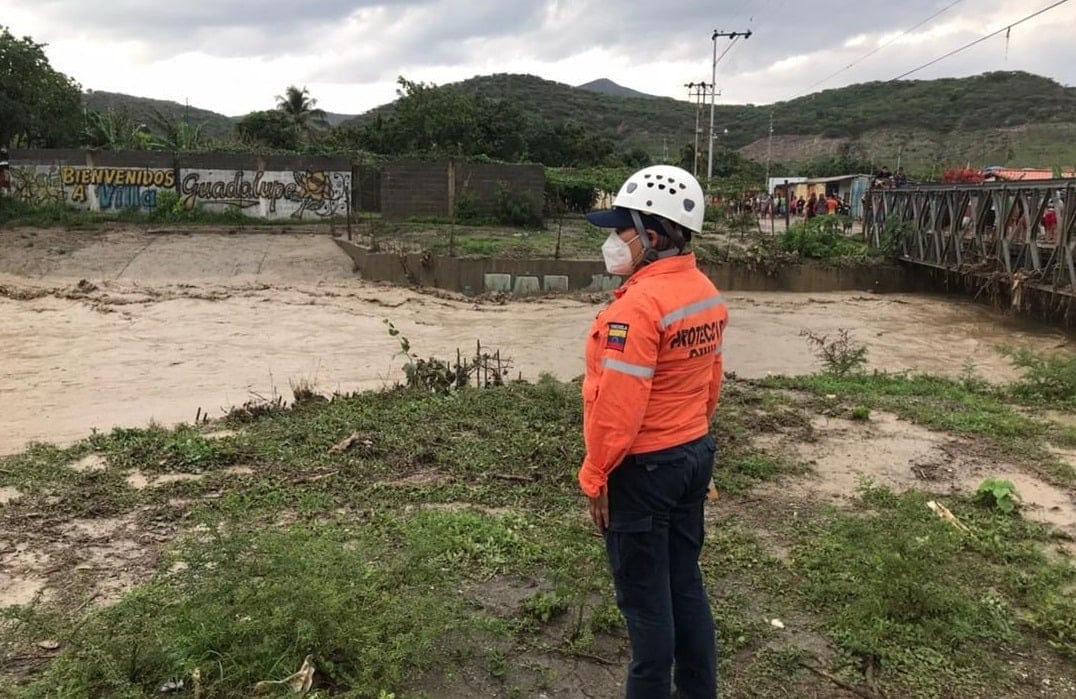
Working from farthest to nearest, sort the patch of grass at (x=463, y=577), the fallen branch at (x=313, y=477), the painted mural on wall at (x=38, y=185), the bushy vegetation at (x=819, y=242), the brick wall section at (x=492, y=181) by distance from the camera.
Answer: the brick wall section at (x=492, y=181)
the painted mural on wall at (x=38, y=185)
the bushy vegetation at (x=819, y=242)
the fallen branch at (x=313, y=477)
the patch of grass at (x=463, y=577)

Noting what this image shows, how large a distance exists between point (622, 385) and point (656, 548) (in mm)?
576

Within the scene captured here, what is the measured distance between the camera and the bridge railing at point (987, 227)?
49.1ft

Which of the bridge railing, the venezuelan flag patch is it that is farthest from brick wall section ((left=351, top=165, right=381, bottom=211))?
the venezuelan flag patch

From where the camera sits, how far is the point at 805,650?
11.6 feet

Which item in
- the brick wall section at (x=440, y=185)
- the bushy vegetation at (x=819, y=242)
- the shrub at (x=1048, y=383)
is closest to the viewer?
the shrub at (x=1048, y=383)

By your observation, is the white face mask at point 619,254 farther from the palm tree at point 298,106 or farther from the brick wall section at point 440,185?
the palm tree at point 298,106

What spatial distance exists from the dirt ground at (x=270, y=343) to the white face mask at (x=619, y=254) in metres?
2.91

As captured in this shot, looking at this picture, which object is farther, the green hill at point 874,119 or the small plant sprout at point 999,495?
the green hill at point 874,119

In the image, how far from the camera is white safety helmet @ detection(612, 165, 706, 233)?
2.72 metres

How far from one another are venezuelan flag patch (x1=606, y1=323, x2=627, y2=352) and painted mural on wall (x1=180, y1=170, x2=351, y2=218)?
30362 mm

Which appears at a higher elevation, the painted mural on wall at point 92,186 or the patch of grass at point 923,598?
the painted mural on wall at point 92,186

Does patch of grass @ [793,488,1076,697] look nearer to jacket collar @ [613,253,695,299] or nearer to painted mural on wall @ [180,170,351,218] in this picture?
jacket collar @ [613,253,695,299]

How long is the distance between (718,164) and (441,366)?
59.4 meters

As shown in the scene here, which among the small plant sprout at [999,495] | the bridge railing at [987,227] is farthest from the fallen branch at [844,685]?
the bridge railing at [987,227]
